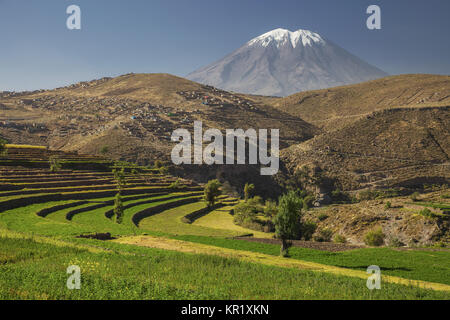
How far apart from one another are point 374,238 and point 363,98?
5252 inches

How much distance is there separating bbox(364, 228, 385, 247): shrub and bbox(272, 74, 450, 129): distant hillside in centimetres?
9385

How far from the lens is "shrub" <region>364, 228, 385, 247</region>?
43.3 meters

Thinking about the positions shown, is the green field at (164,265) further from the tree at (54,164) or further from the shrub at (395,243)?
the tree at (54,164)

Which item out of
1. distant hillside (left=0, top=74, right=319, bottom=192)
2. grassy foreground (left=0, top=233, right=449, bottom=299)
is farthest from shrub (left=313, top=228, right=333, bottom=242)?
distant hillside (left=0, top=74, right=319, bottom=192)

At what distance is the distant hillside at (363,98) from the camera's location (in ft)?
465

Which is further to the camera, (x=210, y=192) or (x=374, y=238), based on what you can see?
(x=210, y=192)

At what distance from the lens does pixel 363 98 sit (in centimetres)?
16300

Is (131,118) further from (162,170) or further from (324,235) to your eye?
(324,235)

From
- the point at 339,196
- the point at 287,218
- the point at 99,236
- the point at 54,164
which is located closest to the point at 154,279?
the point at 99,236

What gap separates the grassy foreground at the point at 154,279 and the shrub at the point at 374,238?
96.4ft

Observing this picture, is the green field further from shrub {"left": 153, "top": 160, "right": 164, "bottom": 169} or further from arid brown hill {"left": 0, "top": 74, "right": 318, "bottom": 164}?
arid brown hill {"left": 0, "top": 74, "right": 318, "bottom": 164}
